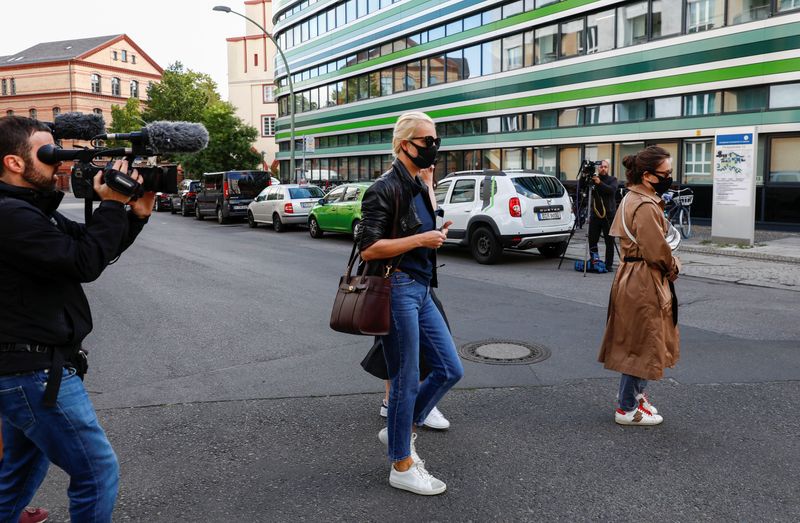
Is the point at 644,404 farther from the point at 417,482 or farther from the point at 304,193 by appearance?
the point at 304,193

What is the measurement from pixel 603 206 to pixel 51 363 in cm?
1044

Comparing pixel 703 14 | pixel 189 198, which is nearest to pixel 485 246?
pixel 703 14

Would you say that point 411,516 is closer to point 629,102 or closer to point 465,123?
point 629,102

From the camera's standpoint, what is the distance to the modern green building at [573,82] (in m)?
18.1

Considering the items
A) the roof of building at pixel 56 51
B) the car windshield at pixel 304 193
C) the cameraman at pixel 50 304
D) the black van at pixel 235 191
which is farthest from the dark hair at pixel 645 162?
the roof of building at pixel 56 51

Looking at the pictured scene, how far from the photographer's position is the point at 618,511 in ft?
10.5

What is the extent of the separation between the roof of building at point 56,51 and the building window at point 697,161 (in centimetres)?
7681

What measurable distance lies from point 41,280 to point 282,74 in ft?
160

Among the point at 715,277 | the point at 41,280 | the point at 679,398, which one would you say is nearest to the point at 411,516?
the point at 41,280

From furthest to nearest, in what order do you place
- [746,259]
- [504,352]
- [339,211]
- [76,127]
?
1. [339,211]
2. [746,259]
3. [504,352]
4. [76,127]

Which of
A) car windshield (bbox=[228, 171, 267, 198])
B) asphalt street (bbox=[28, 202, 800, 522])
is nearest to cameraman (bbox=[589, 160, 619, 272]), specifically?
asphalt street (bbox=[28, 202, 800, 522])

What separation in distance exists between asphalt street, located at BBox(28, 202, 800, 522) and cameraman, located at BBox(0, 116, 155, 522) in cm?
99

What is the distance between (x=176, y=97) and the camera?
62.8 metres

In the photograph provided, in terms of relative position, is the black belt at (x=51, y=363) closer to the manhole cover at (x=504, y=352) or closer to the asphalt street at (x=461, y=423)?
the asphalt street at (x=461, y=423)
